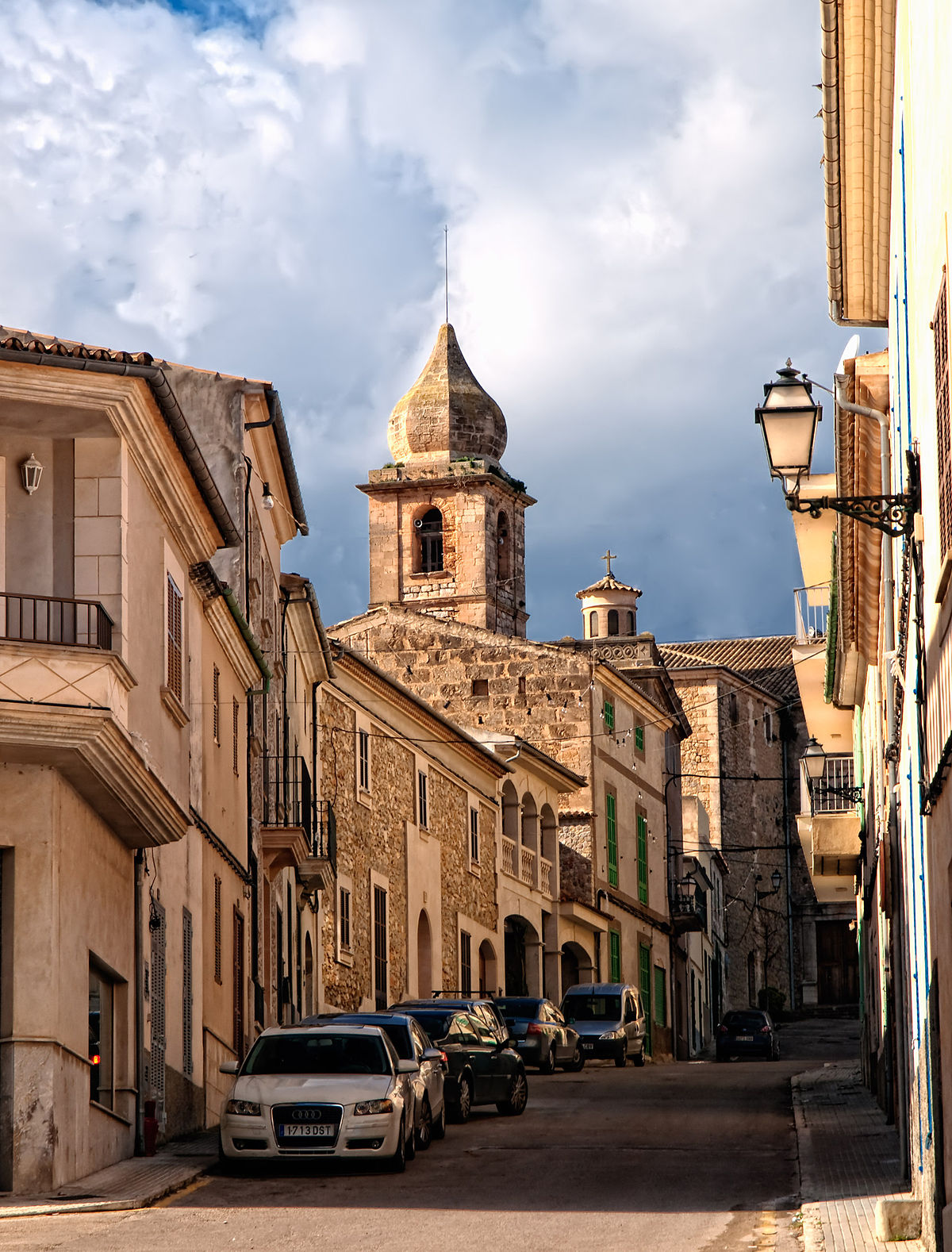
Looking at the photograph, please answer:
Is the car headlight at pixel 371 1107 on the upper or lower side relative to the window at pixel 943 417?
lower

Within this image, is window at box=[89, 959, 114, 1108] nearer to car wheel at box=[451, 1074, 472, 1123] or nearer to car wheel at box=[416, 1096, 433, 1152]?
car wheel at box=[416, 1096, 433, 1152]

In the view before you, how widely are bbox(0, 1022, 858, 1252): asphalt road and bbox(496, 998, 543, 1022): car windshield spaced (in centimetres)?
953

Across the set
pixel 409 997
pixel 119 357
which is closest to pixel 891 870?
pixel 119 357

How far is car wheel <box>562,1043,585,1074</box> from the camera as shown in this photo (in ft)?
113

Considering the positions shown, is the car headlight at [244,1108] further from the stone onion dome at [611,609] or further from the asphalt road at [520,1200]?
the stone onion dome at [611,609]

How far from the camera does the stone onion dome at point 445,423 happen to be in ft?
237

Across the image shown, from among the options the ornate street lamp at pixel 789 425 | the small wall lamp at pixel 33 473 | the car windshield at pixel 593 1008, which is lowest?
the car windshield at pixel 593 1008

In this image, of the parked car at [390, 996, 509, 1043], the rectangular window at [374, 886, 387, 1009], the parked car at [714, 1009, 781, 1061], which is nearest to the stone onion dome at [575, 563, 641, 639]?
the parked car at [714, 1009, 781, 1061]

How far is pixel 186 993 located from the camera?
21.6m

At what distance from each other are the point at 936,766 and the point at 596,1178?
773 centimetres

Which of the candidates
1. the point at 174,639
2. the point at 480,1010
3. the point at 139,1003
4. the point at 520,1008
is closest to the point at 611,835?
the point at 520,1008

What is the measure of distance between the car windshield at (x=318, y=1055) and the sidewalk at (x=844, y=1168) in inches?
151

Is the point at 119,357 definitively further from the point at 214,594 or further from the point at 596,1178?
the point at 596,1178

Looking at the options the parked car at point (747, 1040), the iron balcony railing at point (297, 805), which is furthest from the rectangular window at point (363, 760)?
the parked car at point (747, 1040)
